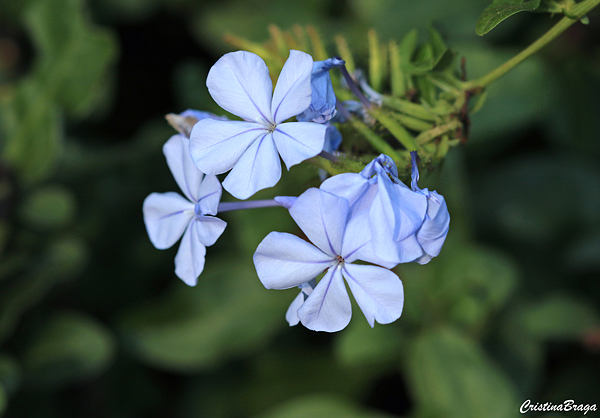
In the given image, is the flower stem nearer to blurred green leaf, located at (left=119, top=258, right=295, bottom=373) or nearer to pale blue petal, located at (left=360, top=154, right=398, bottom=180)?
pale blue petal, located at (left=360, top=154, right=398, bottom=180)

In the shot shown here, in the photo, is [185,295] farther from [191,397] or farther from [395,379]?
[395,379]

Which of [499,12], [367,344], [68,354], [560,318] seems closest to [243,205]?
[499,12]

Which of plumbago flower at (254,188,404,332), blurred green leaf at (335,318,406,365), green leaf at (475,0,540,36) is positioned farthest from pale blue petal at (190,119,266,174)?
blurred green leaf at (335,318,406,365)

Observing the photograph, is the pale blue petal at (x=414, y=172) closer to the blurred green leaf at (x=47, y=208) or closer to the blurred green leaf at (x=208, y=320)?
Result: the blurred green leaf at (x=208, y=320)

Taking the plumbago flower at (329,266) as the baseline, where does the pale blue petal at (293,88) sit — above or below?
above

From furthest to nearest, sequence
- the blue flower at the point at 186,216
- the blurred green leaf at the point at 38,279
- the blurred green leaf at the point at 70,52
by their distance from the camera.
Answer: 1. the blurred green leaf at the point at 70,52
2. the blurred green leaf at the point at 38,279
3. the blue flower at the point at 186,216

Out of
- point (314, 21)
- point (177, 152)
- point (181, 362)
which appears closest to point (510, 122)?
point (314, 21)

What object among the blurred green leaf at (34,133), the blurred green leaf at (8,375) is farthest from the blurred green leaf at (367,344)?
the blurred green leaf at (34,133)
